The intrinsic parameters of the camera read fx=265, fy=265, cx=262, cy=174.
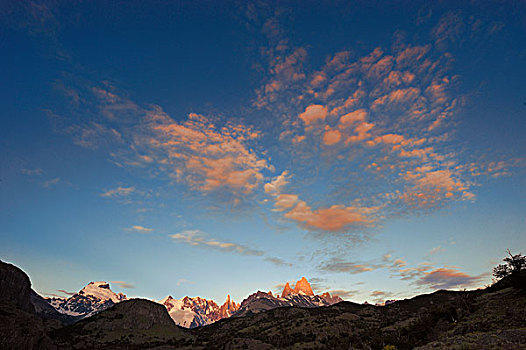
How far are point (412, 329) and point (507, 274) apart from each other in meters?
12.6

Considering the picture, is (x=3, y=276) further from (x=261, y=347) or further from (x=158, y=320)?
(x=261, y=347)

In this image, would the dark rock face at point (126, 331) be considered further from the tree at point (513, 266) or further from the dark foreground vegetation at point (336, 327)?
the tree at point (513, 266)

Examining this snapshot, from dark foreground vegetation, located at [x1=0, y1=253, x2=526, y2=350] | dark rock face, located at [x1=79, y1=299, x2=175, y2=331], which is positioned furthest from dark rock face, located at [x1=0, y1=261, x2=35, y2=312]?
dark rock face, located at [x1=79, y1=299, x2=175, y2=331]

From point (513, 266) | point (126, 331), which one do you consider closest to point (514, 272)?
point (513, 266)

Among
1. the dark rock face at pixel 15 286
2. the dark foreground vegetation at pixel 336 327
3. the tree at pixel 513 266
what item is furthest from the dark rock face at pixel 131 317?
the tree at pixel 513 266

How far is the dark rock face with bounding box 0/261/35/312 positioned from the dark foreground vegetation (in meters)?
0.30

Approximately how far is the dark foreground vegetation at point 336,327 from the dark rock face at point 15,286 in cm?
30

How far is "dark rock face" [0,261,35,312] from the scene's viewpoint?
76062 mm

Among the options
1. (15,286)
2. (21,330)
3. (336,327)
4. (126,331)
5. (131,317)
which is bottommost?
(126,331)

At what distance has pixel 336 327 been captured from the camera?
67812mm

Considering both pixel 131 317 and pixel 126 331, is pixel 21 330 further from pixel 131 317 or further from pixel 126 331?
pixel 131 317

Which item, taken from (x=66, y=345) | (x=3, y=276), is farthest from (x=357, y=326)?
(x=3, y=276)

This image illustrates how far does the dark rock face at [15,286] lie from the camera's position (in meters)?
76.1

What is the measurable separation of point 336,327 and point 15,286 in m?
95.6
